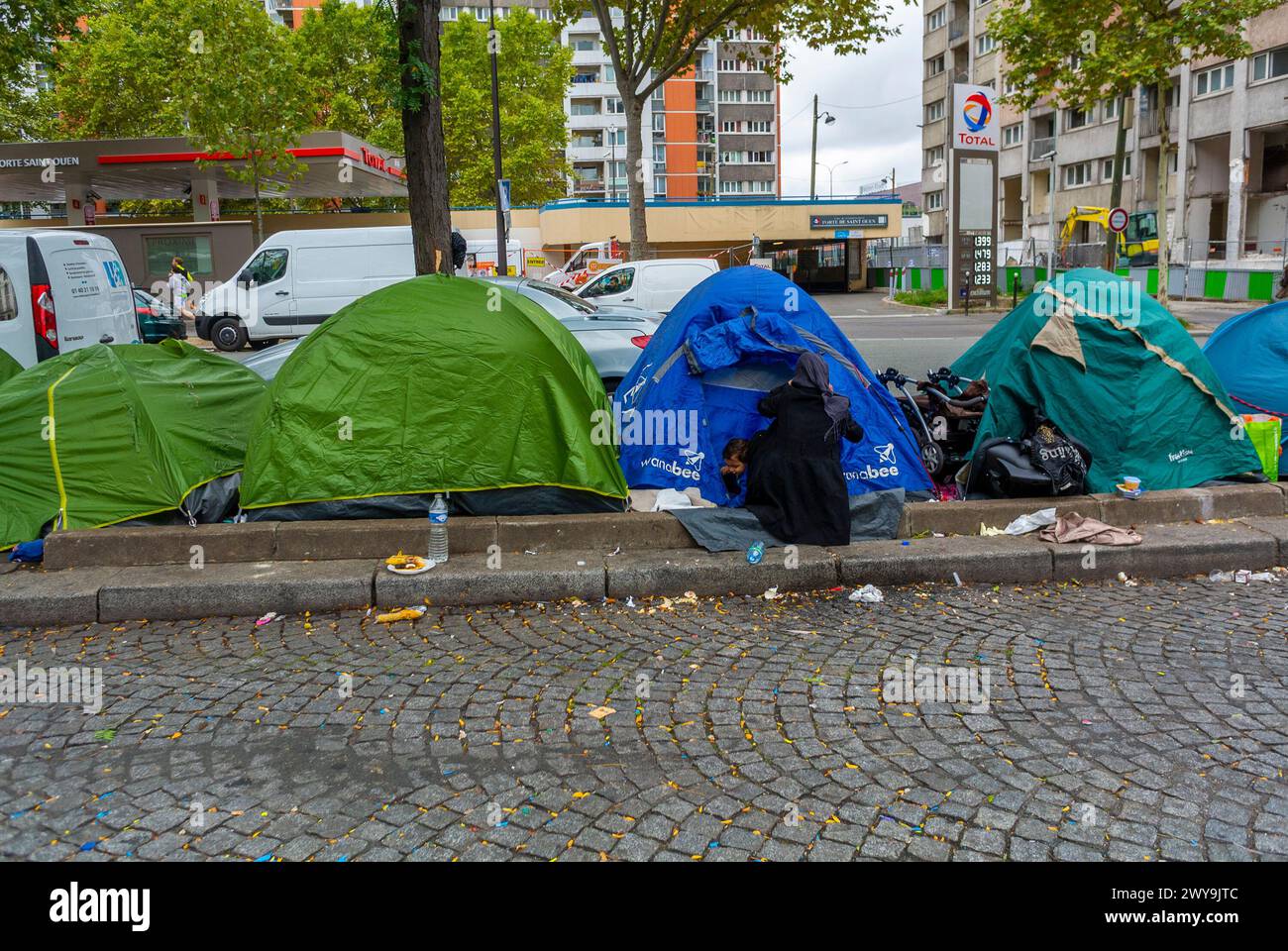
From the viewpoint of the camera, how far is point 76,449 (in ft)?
20.8

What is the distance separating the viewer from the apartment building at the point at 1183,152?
3644cm

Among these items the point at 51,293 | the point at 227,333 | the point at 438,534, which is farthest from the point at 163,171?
the point at 438,534

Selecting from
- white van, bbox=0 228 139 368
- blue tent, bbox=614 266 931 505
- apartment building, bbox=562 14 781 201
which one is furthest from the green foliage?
apartment building, bbox=562 14 781 201

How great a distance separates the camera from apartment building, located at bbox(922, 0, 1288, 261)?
36438 millimetres

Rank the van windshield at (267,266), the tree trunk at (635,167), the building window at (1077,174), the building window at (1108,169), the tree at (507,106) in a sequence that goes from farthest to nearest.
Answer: the building window at (1077,174)
the building window at (1108,169)
the tree at (507,106)
the tree trunk at (635,167)
the van windshield at (267,266)

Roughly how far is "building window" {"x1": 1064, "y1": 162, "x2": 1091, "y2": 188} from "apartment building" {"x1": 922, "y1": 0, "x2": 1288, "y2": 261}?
6 cm

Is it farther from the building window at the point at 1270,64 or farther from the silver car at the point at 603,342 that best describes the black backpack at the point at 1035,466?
the building window at the point at 1270,64

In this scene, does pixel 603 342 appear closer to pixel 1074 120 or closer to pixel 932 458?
pixel 932 458

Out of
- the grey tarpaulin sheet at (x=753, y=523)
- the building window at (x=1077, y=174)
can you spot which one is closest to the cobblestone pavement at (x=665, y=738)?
the grey tarpaulin sheet at (x=753, y=523)

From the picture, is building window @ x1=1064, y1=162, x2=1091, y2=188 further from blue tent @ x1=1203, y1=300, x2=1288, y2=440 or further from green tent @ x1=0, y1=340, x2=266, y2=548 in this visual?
green tent @ x1=0, y1=340, x2=266, y2=548

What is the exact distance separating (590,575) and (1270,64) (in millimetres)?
40226

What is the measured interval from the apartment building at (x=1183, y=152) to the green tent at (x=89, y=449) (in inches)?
1093
